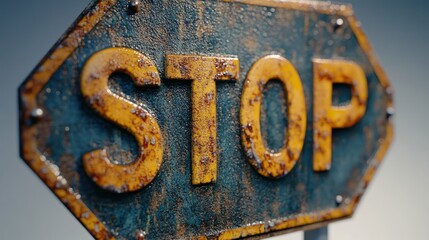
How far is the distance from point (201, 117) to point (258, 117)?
0.10m

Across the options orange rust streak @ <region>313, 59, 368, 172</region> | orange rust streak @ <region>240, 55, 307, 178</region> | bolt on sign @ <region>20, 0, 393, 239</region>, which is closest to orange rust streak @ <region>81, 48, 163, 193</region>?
bolt on sign @ <region>20, 0, 393, 239</region>

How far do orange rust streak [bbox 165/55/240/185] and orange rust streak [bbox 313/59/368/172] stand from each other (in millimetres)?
200

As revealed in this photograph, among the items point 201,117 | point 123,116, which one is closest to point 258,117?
point 201,117

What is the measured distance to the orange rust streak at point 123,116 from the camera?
449 mm

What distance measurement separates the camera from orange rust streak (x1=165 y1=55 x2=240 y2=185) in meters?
0.51

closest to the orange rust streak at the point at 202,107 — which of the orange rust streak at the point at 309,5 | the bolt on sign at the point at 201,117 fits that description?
the bolt on sign at the point at 201,117

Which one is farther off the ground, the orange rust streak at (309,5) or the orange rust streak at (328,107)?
the orange rust streak at (309,5)

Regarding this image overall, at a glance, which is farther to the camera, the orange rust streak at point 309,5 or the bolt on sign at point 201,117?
the orange rust streak at point 309,5

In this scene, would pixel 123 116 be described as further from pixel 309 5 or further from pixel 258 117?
pixel 309 5

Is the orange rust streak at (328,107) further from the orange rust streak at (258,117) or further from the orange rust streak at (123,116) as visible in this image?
the orange rust streak at (123,116)

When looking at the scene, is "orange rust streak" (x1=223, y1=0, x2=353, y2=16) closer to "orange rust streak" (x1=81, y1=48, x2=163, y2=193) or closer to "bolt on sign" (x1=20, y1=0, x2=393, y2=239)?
"bolt on sign" (x1=20, y1=0, x2=393, y2=239)

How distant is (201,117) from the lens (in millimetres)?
518

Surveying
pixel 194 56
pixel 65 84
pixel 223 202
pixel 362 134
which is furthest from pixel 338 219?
pixel 65 84

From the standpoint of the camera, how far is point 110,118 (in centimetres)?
46
